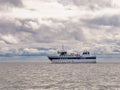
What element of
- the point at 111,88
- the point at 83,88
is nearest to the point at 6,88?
the point at 83,88

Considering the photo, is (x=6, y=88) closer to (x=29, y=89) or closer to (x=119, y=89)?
(x=29, y=89)

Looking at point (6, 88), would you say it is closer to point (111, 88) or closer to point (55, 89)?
point (55, 89)

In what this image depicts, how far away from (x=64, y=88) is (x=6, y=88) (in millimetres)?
15244

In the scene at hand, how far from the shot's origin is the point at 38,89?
75.2m

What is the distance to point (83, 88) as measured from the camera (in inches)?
2985

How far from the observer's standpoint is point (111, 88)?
7544 centimetres

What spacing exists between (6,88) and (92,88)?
2249cm

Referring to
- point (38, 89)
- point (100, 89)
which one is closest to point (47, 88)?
point (38, 89)

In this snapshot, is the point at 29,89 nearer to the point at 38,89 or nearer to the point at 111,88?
the point at 38,89

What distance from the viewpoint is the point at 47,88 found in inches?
3046

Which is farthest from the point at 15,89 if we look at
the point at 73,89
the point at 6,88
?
the point at 73,89

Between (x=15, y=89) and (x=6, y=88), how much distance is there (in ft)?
11.0

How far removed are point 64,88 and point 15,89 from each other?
12672mm

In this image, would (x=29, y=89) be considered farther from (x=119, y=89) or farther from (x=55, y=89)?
(x=119, y=89)
